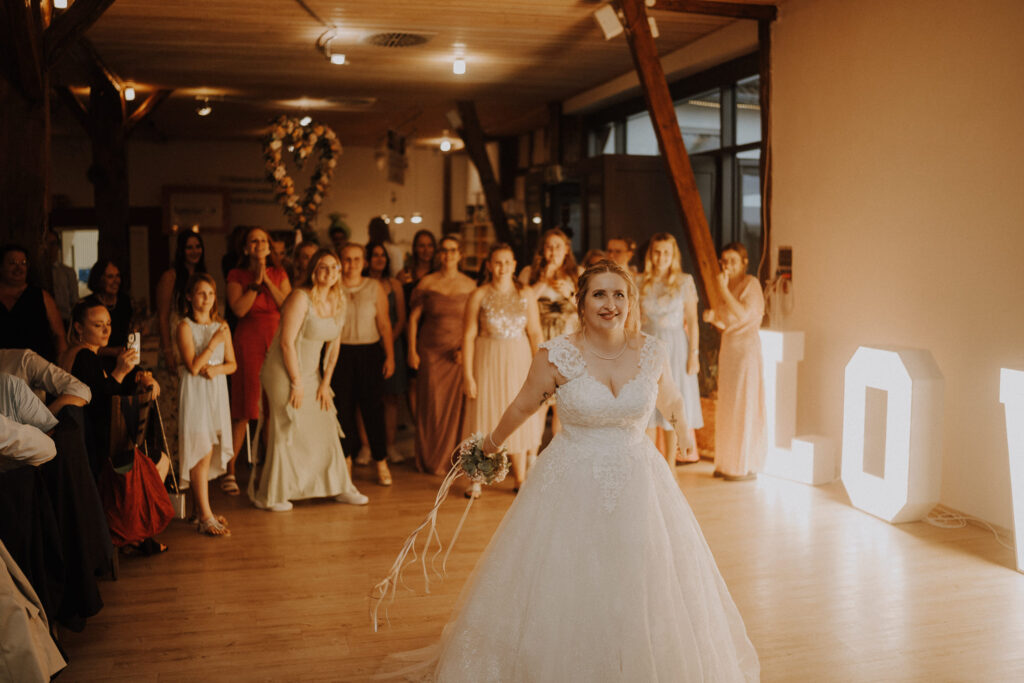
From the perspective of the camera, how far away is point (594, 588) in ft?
9.81

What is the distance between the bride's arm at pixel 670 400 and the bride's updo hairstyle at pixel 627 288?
185 millimetres

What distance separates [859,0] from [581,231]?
4.04 m

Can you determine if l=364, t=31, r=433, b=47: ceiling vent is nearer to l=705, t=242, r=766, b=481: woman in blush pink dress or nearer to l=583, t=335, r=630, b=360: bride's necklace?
l=705, t=242, r=766, b=481: woman in blush pink dress

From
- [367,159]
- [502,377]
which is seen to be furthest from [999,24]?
[367,159]

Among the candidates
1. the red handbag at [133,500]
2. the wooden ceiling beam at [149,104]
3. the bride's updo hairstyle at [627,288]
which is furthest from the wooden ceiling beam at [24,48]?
the wooden ceiling beam at [149,104]

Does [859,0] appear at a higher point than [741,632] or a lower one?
higher

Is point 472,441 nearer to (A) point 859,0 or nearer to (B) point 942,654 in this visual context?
(B) point 942,654

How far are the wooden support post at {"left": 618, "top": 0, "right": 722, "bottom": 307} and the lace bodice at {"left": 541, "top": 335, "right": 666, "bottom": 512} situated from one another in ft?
12.1

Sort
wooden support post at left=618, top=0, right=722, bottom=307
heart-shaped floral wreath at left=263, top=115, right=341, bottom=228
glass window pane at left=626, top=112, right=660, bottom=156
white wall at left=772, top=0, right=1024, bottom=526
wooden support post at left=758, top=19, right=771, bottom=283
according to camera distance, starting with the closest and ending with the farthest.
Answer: white wall at left=772, top=0, right=1024, bottom=526 < wooden support post at left=618, top=0, right=722, bottom=307 < wooden support post at left=758, top=19, right=771, bottom=283 < heart-shaped floral wreath at left=263, top=115, right=341, bottom=228 < glass window pane at left=626, top=112, right=660, bottom=156

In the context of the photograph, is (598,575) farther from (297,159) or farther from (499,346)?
(297,159)

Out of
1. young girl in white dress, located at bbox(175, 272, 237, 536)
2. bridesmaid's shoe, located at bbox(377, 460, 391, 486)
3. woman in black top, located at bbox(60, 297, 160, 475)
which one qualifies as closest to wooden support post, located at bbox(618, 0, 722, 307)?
bridesmaid's shoe, located at bbox(377, 460, 391, 486)

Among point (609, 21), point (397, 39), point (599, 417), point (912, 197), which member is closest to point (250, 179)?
point (397, 39)

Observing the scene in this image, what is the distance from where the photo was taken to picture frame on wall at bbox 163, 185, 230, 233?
15.8 m

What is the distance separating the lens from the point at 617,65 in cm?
929
